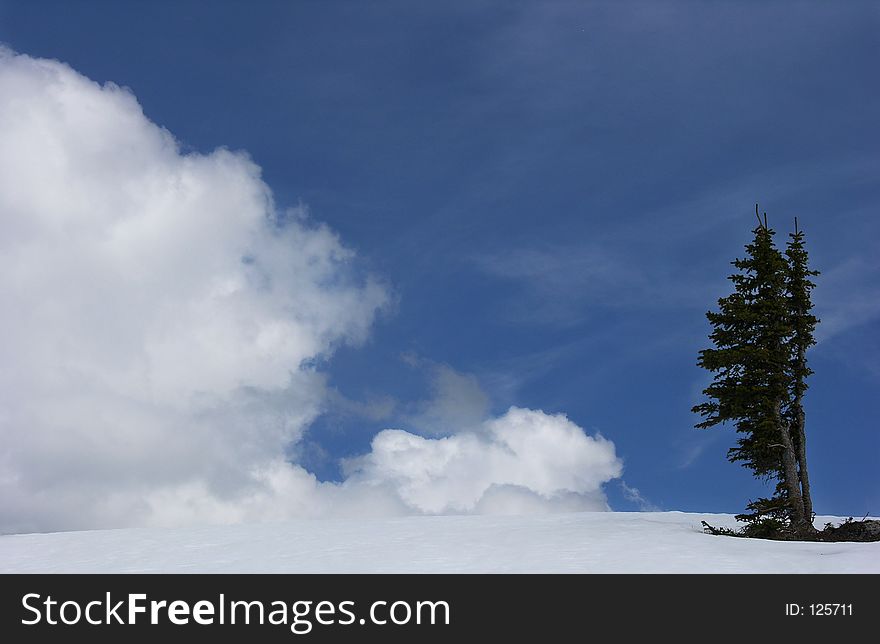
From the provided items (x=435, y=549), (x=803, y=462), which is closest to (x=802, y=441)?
(x=803, y=462)

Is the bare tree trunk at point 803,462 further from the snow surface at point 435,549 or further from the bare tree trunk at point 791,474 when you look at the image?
the snow surface at point 435,549

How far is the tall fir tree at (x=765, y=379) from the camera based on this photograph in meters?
27.8

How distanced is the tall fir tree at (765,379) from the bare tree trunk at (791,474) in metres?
0.03

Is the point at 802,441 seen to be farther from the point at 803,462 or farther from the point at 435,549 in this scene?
the point at 435,549

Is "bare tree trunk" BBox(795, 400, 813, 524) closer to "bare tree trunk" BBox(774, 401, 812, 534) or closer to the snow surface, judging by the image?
"bare tree trunk" BBox(774, 401, 812, 534)

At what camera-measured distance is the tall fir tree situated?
91.1 feet

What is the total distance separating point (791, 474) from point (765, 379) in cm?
373

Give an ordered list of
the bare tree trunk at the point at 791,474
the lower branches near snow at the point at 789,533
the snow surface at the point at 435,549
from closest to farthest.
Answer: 1. the snow surface at the point at 435,549
2. the lower branches near snow at the point at 789,533
3. the bare tree trunk at the point at 791,474

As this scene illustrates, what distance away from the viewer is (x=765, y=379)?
92.1 ft

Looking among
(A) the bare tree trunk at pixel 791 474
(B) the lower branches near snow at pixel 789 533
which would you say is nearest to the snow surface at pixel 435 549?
(B) the lower branches near snow at pixel 789 533

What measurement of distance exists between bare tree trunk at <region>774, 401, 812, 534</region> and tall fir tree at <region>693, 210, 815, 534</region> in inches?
1.3
